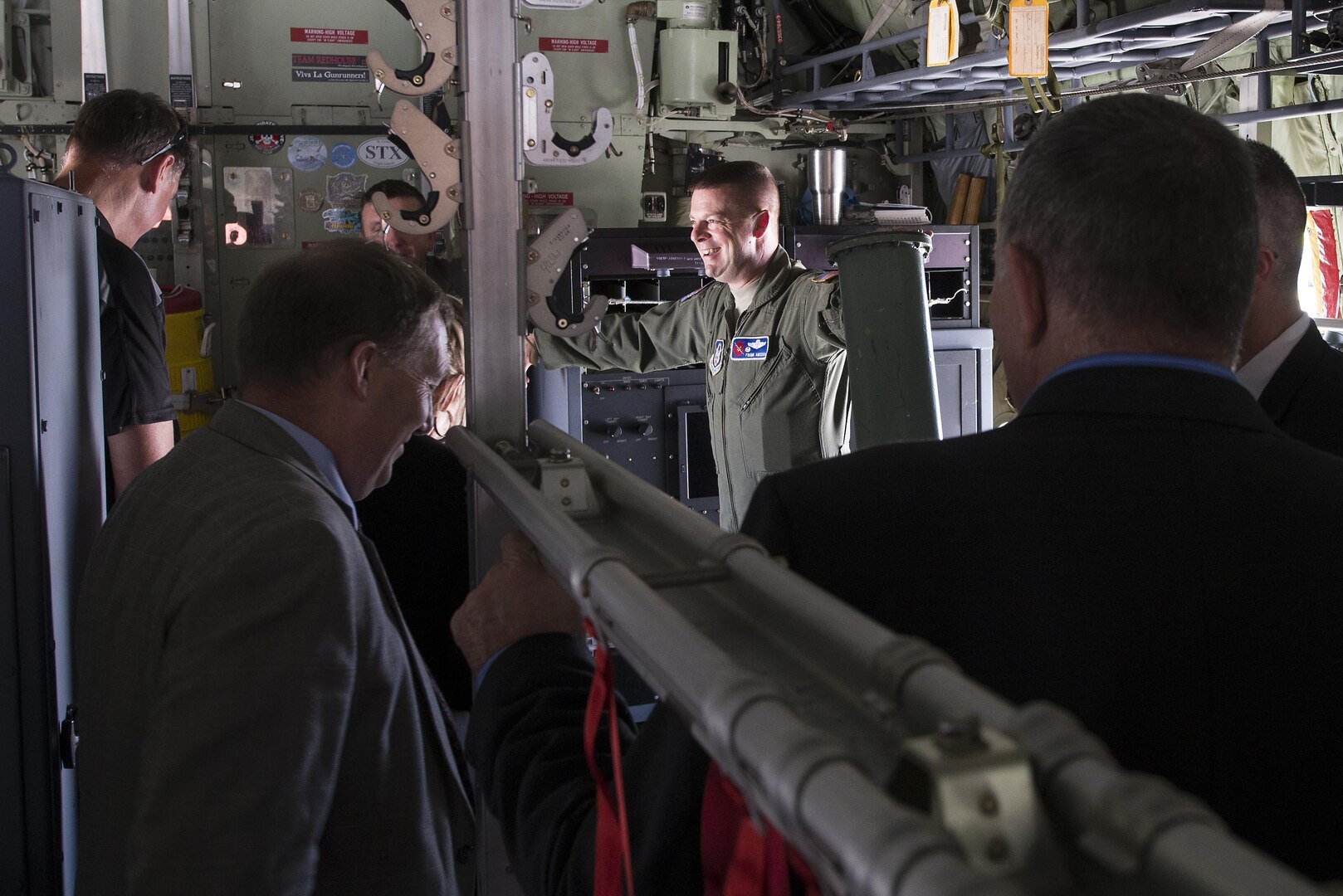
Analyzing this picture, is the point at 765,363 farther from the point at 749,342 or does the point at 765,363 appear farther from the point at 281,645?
the point at 281,645

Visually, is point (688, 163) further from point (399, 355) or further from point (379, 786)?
point (379, 786)

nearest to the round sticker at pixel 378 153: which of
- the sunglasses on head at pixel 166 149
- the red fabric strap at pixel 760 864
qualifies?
the sunglasses on head at pixel 166 149

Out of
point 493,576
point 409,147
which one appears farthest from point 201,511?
point 409,147

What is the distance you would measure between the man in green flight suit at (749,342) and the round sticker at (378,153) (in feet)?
4.83

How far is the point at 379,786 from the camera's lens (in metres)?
1.36

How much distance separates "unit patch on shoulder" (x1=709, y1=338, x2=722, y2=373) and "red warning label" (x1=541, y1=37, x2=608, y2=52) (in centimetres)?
163

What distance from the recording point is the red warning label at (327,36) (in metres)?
4.46

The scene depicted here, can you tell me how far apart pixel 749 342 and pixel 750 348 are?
0.9 inches

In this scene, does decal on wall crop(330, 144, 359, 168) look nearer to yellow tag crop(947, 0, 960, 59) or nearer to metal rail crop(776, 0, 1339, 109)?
metal rail crop(776, 0, 1339, 109)

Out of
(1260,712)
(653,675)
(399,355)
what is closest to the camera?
(653,675)

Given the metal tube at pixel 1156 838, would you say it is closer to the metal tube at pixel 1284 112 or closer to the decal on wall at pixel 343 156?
the metal tube at pixel 1284 112

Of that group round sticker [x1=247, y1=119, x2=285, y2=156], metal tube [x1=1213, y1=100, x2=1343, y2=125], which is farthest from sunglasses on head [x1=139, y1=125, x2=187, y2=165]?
metal tube [x1=1213, y1=100, x2=1343, y2=125]

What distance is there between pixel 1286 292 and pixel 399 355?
1.64 metres

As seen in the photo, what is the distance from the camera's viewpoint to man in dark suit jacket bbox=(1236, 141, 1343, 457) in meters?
1.99
